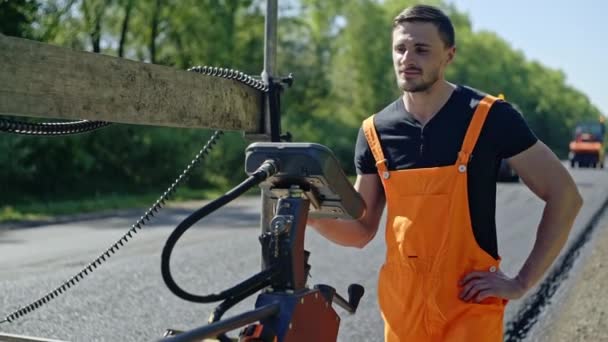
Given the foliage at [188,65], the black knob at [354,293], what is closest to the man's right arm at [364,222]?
the black knob at [354,293]

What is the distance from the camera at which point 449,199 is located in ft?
7.84

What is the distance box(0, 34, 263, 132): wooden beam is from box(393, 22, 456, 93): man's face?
443 mm

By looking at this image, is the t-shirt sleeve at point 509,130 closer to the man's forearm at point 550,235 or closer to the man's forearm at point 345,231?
the man's forearm at point 550,235

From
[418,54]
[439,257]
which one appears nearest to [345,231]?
[439,257]

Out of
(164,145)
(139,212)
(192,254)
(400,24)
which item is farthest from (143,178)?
(400,24)

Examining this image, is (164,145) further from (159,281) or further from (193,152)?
(159,281)

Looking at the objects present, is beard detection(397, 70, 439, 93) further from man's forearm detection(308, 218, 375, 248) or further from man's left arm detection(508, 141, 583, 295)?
man's forearm detection(308, 218, 375, 248)

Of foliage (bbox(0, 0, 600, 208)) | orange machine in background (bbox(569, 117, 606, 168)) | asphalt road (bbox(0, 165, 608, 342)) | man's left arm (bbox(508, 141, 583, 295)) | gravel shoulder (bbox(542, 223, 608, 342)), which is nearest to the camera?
man's left arm (bbox(508, 141, 583, 295))

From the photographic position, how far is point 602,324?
5875 millimetres

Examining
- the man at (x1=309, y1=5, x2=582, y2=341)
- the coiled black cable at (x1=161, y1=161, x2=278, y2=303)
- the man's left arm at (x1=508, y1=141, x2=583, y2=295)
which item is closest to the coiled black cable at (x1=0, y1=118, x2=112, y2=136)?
the coiled black cable at (x1=161, y1=161, x2=278, y2=303)

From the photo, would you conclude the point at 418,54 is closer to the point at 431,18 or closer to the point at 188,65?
the point at 431,18

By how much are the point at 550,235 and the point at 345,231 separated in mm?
594

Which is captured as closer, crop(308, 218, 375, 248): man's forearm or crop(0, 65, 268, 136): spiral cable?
crop(0, 65, 268, 136): spiral cable

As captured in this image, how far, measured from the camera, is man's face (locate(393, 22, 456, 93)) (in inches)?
94.7
